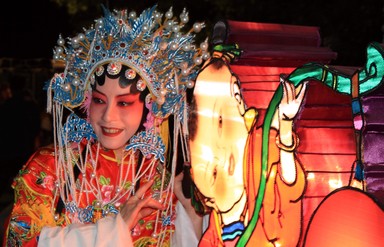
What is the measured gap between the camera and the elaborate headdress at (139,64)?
111 inches

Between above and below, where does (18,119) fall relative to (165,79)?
above

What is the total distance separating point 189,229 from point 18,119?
5.04 metres

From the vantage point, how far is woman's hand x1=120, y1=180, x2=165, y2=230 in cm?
268

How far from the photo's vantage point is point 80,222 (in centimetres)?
287

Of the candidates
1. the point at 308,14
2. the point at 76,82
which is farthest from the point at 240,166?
the point at 308,14

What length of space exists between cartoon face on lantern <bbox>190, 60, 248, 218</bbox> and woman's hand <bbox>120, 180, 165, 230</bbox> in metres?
0.49

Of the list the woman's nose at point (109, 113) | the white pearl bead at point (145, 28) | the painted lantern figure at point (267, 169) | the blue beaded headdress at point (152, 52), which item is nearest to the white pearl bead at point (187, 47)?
the blue beaded headdress at point (152, 52)

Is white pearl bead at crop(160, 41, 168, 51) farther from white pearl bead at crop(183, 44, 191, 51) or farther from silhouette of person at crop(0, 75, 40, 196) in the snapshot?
silhouette of person at crop(0, 75, 40, 196)

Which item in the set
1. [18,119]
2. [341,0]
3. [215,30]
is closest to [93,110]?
[215,30]

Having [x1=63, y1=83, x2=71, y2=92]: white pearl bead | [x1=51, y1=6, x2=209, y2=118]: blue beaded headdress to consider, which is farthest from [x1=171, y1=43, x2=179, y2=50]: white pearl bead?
[x1=63, y1=83, x2=71, y2=92]: white pearl bead

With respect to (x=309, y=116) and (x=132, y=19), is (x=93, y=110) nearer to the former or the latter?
(x=132, y=19)

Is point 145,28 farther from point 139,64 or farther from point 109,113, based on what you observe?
point 109,113

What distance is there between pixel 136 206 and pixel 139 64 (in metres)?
0.53

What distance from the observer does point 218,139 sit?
2.11 m
